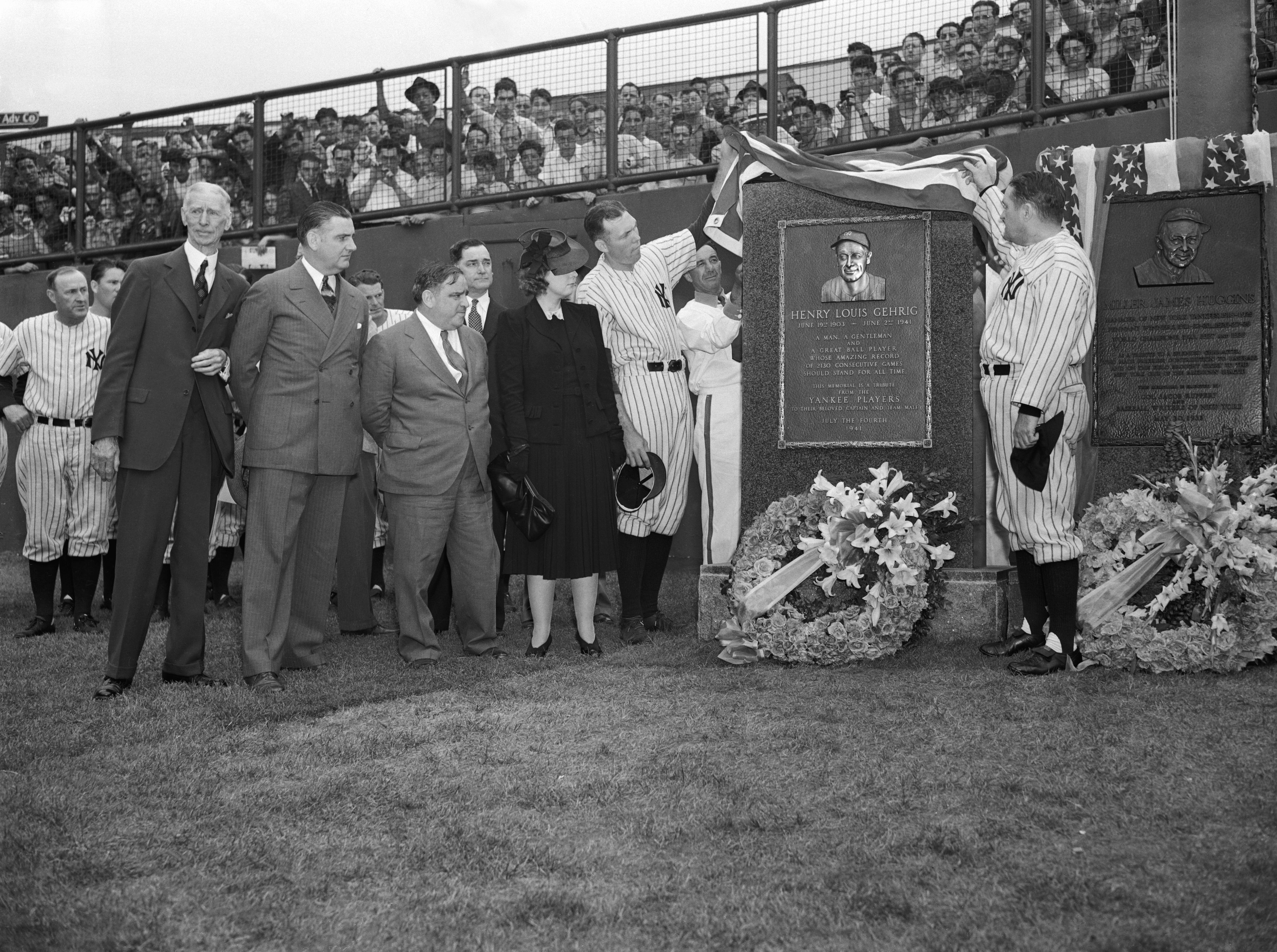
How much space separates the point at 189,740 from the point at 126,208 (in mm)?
10231

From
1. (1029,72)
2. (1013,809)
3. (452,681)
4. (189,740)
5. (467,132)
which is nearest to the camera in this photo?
(1013,809)

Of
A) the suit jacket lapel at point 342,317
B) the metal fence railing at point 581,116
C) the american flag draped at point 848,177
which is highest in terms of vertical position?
the metal fence railing at point 581,116

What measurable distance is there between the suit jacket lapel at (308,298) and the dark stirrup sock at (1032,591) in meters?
3.39

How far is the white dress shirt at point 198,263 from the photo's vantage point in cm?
598

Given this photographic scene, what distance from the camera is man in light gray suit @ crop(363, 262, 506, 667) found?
6.61 metres

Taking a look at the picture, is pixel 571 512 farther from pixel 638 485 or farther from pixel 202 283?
pixel 202 283

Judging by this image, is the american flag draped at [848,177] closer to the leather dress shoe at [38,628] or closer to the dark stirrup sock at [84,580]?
the dark stirrup sock at [84,580]

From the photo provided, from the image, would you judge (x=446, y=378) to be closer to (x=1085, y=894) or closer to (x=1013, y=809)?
(x=1013, y=809)

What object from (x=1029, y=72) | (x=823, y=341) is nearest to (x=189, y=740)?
(x=823, y=341)

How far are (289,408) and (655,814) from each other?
118 inches

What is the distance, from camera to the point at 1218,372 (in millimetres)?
6383

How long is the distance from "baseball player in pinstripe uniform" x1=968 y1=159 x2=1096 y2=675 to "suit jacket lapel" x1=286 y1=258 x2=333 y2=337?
3076mm

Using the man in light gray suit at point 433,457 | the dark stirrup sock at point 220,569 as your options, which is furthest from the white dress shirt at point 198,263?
the dark stirrup sock at point 220,569

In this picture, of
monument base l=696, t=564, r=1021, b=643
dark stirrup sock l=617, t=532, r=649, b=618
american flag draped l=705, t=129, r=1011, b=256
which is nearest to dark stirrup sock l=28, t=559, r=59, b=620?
dark stirrup sock l=617, t=532, r=649, b=618
